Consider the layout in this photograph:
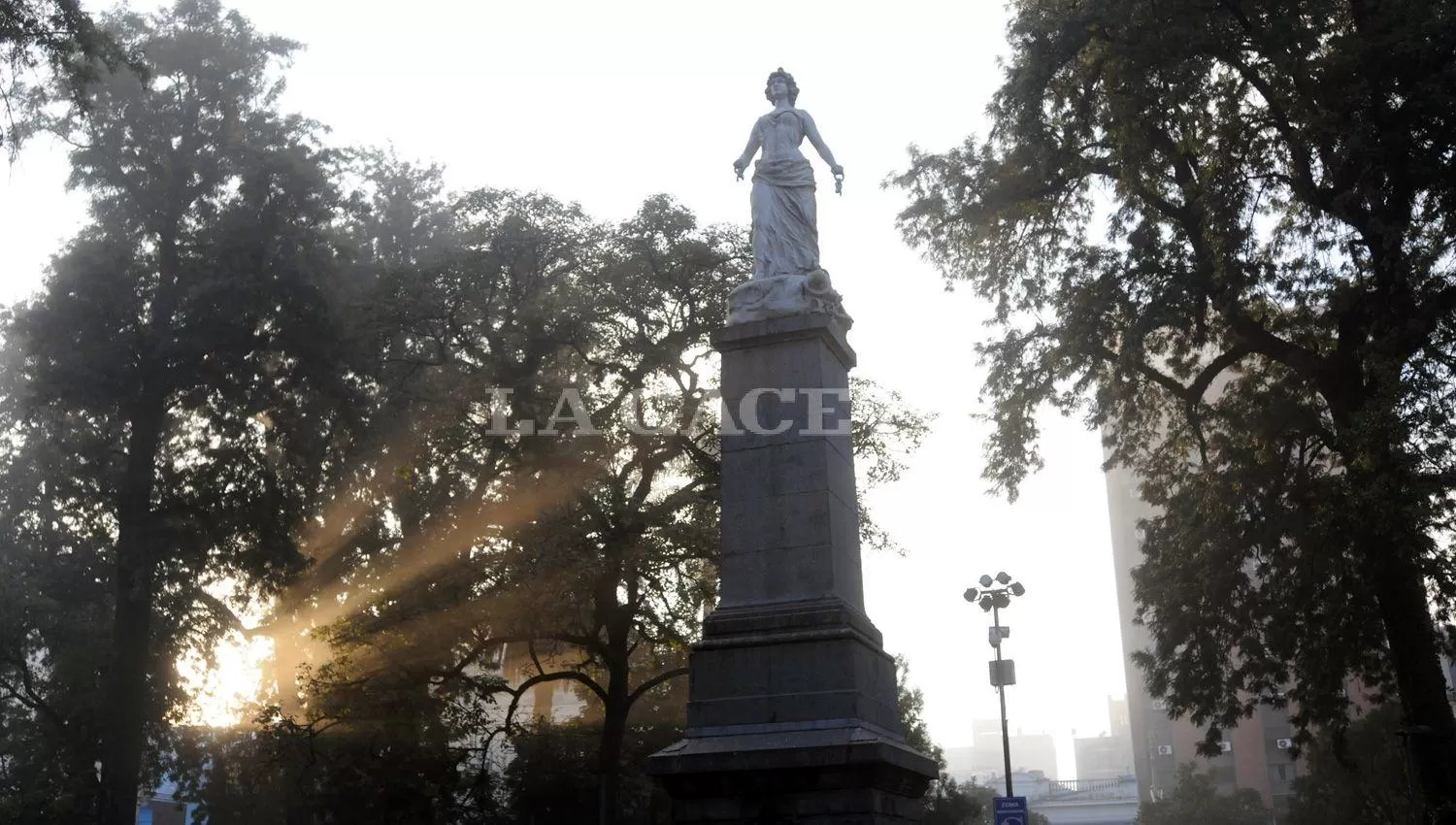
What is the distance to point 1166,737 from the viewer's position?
87.6m

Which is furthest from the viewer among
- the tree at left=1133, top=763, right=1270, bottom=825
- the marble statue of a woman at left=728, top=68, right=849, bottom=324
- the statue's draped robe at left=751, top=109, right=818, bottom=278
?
the tree at left=1133, top=763, right=1270, bottom=825

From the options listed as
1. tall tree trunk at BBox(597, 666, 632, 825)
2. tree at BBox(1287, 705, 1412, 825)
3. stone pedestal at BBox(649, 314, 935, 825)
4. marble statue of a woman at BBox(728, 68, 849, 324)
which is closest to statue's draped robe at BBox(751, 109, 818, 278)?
marble statue of a woman at BBox(728, 68, 849, 324)

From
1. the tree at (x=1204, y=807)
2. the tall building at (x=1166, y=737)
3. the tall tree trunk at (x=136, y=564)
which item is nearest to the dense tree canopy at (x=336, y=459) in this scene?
the tall tree trunk at (x=136, y=564)

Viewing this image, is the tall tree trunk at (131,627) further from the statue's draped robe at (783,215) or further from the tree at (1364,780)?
the tree at (1364,780)

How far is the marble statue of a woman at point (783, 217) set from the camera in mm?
12852

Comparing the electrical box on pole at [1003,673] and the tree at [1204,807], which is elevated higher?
the electrical box on pole at [1003,673]

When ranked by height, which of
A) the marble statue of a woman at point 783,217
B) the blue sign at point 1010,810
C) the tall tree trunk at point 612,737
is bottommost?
the blue sign at point 1010,810

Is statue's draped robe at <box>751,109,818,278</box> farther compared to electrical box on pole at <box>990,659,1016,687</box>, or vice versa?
electrical box on pole at <box>990,659,1016,687</box>

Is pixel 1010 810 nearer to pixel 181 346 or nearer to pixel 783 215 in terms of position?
pixel 783 215

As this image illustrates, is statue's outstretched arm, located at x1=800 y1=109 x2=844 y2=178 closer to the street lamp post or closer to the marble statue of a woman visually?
the marble statue of a woman

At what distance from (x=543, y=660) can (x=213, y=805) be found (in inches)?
513

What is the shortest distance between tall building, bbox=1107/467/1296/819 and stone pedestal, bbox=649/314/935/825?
35577 millimetres

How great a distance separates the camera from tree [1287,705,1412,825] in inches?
1315

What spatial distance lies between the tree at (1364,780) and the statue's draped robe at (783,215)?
24.7m
